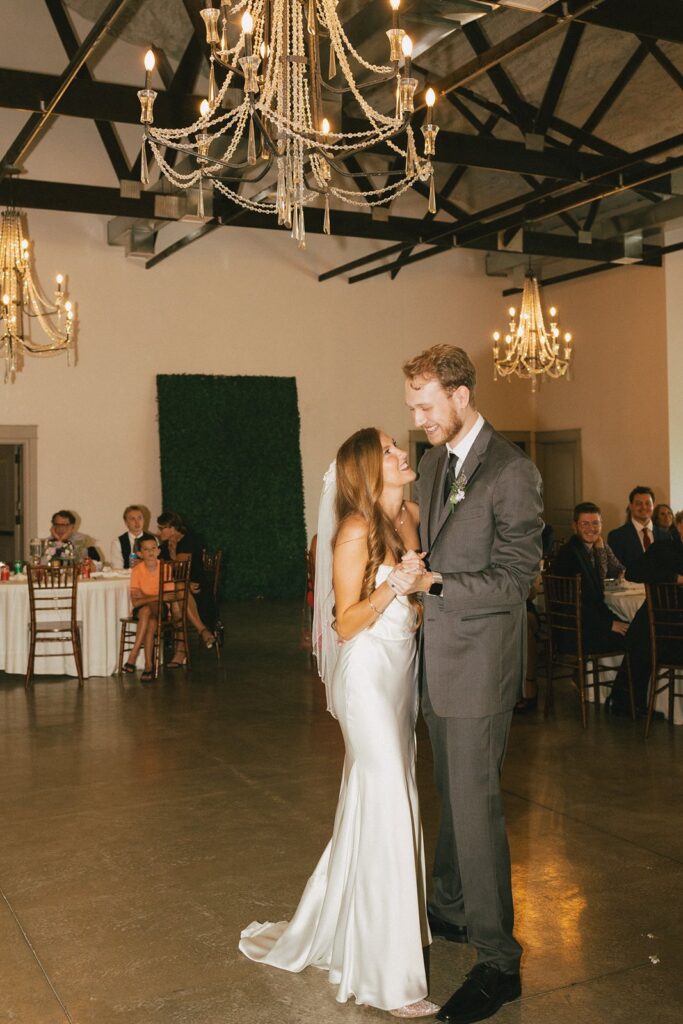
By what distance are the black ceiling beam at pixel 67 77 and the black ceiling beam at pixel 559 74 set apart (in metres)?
3.55

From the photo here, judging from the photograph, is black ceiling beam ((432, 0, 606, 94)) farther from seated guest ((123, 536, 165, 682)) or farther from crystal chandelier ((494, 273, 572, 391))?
seated guest ((123, 536, 165, 682))

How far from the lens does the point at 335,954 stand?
3047 millimetres

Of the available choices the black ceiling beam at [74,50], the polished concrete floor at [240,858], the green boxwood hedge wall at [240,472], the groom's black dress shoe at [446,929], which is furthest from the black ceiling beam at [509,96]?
the groom's black dress shoe at [446,929]

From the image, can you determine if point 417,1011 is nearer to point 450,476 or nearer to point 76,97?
point 450,476

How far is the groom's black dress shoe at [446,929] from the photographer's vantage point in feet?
10.9

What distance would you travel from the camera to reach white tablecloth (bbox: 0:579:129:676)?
8242 millimetres

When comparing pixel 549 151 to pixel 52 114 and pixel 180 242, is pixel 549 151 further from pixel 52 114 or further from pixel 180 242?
pixel 180 242

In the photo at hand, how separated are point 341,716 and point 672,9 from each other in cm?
527

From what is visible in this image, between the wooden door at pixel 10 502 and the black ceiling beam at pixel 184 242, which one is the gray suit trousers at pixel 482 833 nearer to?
the black ceiling beam at pixel 184 242

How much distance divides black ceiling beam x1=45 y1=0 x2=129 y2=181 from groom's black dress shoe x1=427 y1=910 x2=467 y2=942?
6.42m

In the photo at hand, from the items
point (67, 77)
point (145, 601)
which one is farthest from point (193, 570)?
point (67, 77)

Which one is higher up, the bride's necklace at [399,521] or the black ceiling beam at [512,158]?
the black ceiling beam at [512,158]

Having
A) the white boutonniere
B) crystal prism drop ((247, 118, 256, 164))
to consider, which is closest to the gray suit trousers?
the white boutonniere

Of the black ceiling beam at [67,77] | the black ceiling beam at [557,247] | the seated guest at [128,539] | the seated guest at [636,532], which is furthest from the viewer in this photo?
the black ceiling beam at [557,247]
